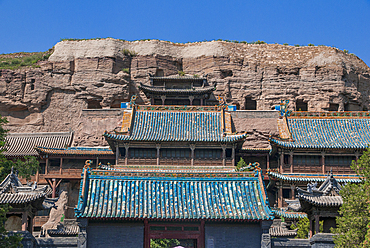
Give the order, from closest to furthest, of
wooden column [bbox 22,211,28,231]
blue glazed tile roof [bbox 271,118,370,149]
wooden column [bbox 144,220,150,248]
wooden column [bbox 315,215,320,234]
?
wooden column [bbox 22,211,28,231] < wooden column [bbox 144,220,150,248] < wooden column [bbox 315,215,320,234] < blue glazed tile roof [bbox 271,118,370,149]

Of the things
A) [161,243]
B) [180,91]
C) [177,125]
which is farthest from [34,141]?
[161,243]

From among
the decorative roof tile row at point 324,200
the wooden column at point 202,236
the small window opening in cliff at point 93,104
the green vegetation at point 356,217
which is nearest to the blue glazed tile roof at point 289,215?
the decorative roof tile row at point 324,200

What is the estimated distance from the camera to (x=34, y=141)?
44625 mm

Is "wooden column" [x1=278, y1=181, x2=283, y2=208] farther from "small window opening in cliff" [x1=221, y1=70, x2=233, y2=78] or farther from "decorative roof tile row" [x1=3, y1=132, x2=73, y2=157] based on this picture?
"small window opening in cliff" [x1=221, y1=70, x2=233, y2=78]

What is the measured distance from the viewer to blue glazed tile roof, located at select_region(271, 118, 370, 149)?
1378 inches

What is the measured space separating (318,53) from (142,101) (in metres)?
22.7

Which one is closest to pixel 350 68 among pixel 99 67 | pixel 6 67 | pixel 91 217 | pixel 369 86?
pixel 369 86

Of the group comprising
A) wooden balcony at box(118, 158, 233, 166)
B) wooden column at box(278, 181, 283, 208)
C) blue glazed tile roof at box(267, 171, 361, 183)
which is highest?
wooden balcony at box(118, 158, 233, 166)

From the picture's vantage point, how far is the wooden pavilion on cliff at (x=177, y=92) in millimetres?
45812

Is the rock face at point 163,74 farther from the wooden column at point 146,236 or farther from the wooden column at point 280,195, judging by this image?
the wooden column at point 146,236

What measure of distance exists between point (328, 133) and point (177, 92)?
1568 cm

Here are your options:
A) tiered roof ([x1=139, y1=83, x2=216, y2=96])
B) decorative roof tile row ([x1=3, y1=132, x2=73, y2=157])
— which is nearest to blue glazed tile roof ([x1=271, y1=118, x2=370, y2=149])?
tiered roof ([x1=139, y1=83, x2=216, y2=96])

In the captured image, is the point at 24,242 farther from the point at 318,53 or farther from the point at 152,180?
the point at 318,53

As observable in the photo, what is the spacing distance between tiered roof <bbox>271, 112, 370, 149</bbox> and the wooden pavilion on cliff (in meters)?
10.9
